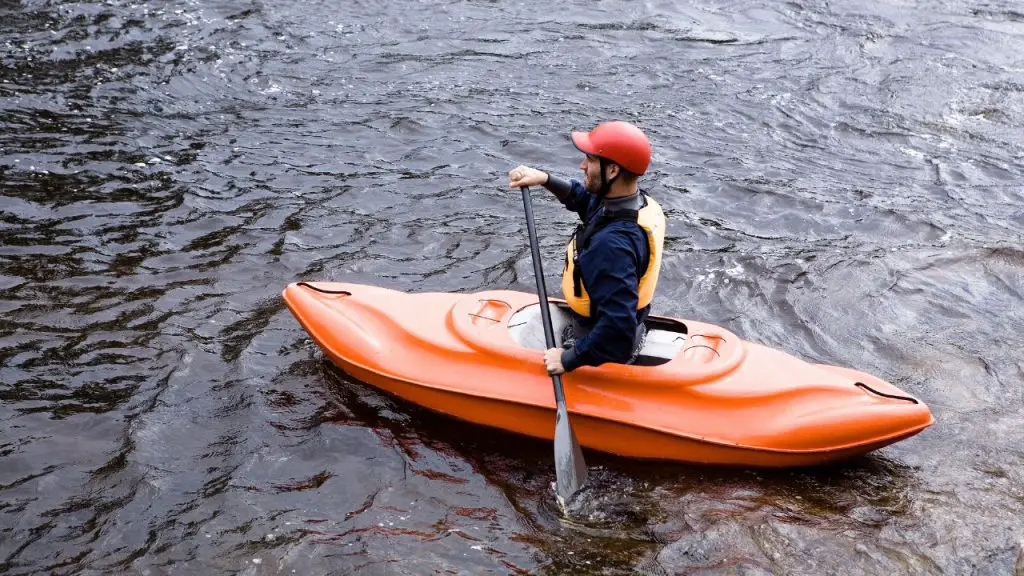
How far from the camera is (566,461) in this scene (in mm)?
3918

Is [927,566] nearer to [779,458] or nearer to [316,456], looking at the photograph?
[779,458]

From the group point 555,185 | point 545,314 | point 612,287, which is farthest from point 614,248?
point 555,185

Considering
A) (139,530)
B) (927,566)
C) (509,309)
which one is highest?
(509,309)

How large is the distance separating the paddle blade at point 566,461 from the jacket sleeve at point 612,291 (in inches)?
13.7

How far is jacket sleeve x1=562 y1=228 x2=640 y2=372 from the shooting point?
3742 millimetres

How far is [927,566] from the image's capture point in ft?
11.2

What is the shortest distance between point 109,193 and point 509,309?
3484 millimetres

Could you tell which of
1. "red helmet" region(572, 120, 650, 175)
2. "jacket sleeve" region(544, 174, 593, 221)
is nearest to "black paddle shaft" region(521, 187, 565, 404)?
"jacket sleeve" region(544, 174, 593, 221)

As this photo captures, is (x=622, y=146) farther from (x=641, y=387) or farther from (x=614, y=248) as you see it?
(x=641, y=387)

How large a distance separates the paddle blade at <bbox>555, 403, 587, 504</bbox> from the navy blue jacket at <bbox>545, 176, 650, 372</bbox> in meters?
0.26

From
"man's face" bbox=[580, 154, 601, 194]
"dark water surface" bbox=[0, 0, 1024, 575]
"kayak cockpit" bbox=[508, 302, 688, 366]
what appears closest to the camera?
"dark water surface" bbox=[0, 0, 1024, 575]

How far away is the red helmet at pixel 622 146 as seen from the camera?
3697mm

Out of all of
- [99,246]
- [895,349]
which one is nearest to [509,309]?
[895,349]

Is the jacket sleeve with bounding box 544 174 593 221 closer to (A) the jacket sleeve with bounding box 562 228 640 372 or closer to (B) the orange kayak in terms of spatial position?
(B) the orange kayak
